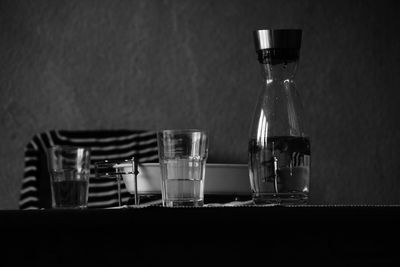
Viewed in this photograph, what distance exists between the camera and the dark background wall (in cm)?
314

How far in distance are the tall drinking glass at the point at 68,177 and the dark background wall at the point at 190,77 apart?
6.66ft

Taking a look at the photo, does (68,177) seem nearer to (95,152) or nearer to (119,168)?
(119,168)

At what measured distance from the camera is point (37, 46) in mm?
3162

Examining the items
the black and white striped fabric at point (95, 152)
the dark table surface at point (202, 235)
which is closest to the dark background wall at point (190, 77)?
the black and white striped fabric at point (95, 152)

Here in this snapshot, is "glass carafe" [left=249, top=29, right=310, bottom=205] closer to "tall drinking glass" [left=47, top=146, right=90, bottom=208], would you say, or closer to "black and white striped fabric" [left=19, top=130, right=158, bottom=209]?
"tall drinking glass" [left=47, top=146, right=90, bottom=208]

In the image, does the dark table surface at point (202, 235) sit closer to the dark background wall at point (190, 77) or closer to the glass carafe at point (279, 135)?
the glass carafe at point (279, 135)

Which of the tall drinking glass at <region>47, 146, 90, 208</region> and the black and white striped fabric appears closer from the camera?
the tall drinking glass at <region>47, 146, 90, 208</region>

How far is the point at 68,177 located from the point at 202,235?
0.32 meters

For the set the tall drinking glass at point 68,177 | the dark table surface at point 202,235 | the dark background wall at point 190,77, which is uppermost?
the dark background wall at point 190,77

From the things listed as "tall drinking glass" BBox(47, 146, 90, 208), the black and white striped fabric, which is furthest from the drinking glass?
the black and white striped fabric

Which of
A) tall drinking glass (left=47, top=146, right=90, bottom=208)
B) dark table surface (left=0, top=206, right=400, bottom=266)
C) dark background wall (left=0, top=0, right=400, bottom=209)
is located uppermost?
dark background wall (left=0, top=0, right=400, bottom=209)

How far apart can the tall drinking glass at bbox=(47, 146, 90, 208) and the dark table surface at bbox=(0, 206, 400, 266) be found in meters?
0.27

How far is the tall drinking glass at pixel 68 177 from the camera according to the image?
3.54 ft

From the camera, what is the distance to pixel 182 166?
1.03m
